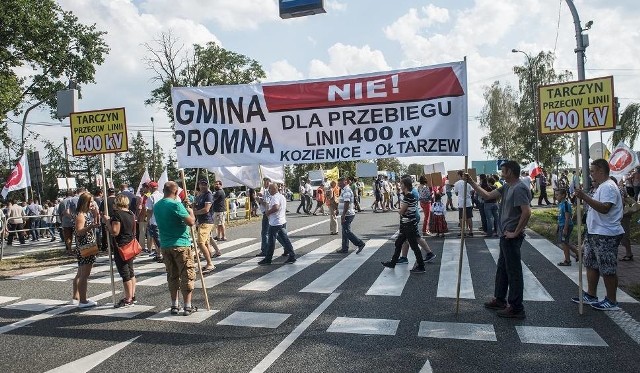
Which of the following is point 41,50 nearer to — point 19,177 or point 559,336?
point 19,177

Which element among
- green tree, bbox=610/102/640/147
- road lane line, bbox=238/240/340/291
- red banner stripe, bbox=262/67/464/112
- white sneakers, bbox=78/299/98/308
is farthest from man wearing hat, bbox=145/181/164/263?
green tree, bbox=610/102/640/147

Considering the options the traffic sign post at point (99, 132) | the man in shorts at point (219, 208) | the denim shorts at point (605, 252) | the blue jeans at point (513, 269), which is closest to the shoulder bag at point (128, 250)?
the traffic sign post at point (99, 132)

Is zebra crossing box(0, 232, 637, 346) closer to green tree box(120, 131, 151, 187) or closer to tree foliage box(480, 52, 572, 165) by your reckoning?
tree foliage box(480, 52, 572, 165)

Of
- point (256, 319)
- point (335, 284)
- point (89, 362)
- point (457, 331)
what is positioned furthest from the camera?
point (335, 284)

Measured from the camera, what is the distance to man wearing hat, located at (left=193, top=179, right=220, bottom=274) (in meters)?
9.73

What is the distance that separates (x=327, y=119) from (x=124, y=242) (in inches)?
133

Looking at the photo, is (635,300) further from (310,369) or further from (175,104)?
(175,104)

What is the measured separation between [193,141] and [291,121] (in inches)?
59.2

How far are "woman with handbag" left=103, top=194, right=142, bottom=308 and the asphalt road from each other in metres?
0.32

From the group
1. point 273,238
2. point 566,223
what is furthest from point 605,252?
point 273,238

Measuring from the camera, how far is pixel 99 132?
791cm

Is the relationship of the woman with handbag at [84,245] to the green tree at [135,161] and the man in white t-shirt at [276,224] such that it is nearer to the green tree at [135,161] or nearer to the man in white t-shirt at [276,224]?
the man in white t-shirt at [276,224]

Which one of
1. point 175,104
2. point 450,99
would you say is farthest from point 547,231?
point 175,104

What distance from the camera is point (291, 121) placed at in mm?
7203
